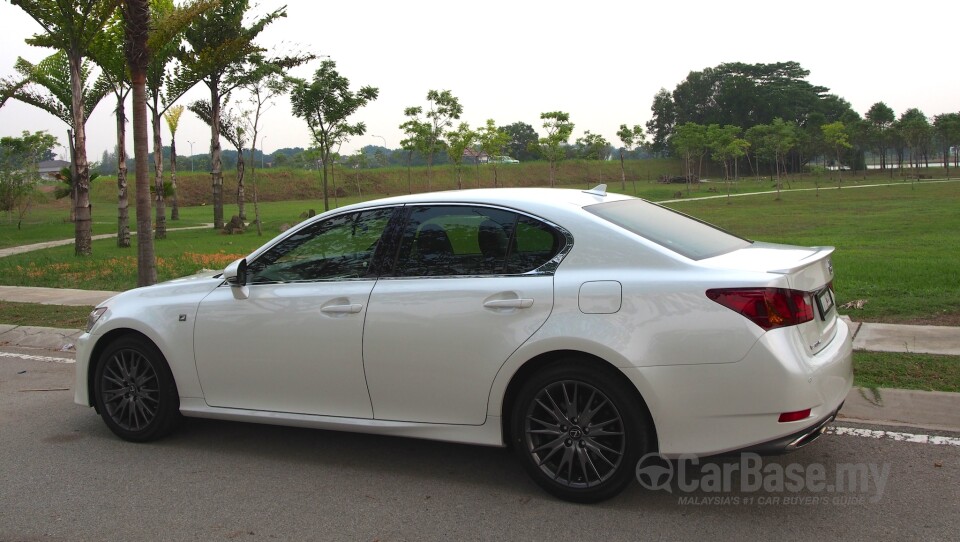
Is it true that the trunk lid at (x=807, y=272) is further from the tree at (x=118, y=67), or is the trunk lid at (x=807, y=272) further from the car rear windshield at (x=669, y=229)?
the tree at (x=118, y=67)

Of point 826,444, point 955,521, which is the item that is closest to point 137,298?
point 826,444

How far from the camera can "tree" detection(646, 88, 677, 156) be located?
4210 inches

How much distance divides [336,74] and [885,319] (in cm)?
2707

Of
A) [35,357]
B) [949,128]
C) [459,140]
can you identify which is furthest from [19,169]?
[949,128]

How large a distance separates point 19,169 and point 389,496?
35489mm

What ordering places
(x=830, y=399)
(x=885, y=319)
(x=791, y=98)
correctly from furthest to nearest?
(x=791, y=98) → (x=885, y=319) → (x=830, y=399)

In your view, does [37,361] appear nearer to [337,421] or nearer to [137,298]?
[137,298]

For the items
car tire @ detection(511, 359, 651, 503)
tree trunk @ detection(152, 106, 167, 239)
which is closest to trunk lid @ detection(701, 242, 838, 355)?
car tire @ detection(511, 359, 651, 503)

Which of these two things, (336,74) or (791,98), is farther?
(791,98)

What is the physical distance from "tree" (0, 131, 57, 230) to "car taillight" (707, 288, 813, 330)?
34.8m

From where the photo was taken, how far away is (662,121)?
356ft

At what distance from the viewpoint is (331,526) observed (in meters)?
3.76

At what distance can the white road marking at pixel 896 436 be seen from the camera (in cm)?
459

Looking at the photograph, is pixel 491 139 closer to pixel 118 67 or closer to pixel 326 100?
pixel 326 100
